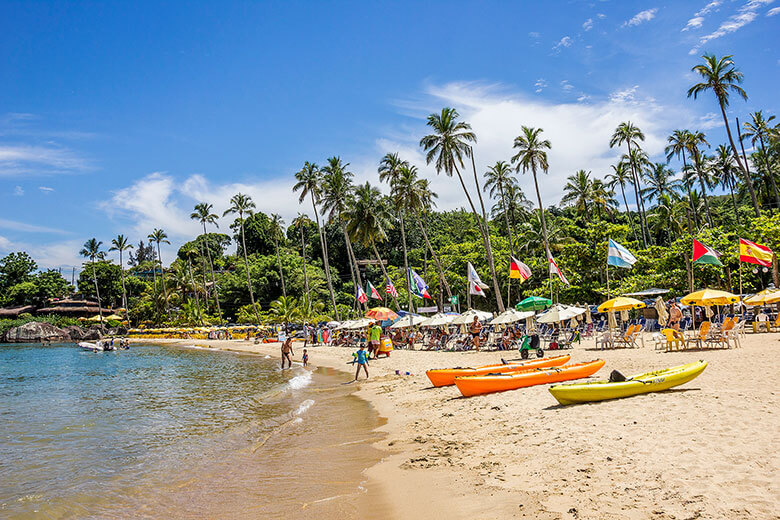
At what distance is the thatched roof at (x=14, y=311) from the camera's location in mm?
71062

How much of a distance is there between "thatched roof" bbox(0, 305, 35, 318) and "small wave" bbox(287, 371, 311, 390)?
7147cm

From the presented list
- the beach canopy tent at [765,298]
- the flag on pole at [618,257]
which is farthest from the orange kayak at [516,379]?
the beach canopy tent at [765,298]

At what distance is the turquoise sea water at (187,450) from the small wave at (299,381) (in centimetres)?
4

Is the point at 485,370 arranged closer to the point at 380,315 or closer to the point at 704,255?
the point at 704,255

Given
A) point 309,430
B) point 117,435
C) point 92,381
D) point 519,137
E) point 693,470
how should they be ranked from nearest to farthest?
point 693,470, point 309,430, point 117,435, point 92,381, point 519,137

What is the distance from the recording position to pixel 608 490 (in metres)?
5.27

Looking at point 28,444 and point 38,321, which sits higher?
point 38,321

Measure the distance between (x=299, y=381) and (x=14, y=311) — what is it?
73.7 m

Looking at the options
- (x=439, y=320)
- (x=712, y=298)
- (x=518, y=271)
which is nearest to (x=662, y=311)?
(x=712, y=298)

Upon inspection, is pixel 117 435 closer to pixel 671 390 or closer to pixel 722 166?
pixel 671 390

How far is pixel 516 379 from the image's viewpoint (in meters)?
11.7

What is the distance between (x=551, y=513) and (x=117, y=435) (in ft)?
35.8

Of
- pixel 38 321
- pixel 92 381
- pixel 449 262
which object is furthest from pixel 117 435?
pixel 38 321

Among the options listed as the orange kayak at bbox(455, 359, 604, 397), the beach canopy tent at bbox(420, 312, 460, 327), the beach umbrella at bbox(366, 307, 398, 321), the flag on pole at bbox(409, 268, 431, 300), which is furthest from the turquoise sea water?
the flag on pole at bbox(409, 268, 431, 300)
